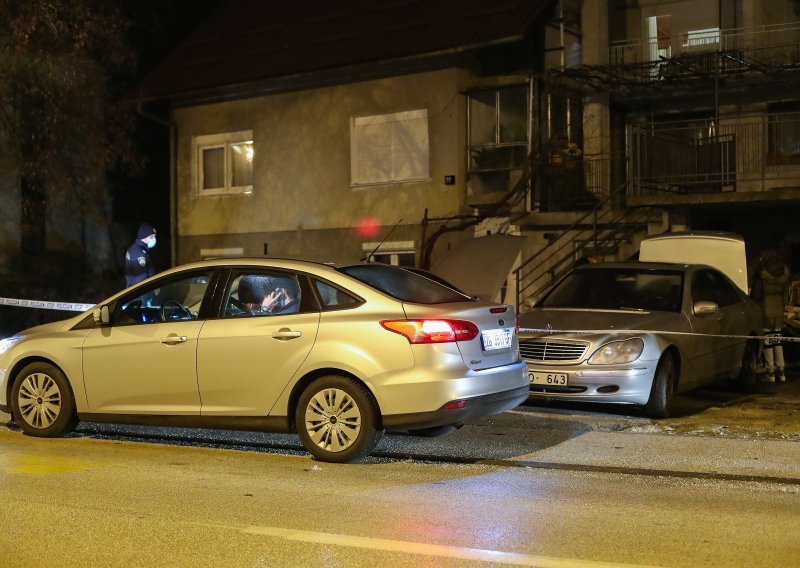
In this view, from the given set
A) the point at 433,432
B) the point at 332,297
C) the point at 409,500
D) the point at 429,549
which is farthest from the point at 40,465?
the point at 429,549

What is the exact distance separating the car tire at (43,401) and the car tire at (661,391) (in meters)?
5.31

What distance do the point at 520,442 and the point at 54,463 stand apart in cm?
374

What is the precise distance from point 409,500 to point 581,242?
12.2m

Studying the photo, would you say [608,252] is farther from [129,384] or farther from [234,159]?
[129,384]

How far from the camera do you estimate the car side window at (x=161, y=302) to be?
858 centimetres

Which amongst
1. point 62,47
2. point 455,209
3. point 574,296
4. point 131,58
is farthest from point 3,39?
point 574,296

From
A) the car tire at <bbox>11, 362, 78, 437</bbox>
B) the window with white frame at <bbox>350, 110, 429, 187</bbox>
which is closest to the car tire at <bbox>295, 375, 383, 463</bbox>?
the car tire at <bbox>11, 362, 78, 437</bbox>

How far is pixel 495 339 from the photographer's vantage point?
7.86m

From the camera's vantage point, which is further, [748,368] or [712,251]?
[712,251]

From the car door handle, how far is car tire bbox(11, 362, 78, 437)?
2168 mm

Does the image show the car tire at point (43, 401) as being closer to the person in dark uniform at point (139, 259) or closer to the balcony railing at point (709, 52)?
the person in dark uniform at point (139, 259)

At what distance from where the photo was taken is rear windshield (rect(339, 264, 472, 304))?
793 centimetres

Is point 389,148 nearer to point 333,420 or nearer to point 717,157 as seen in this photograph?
point 717,157

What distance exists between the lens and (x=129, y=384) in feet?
27.7
